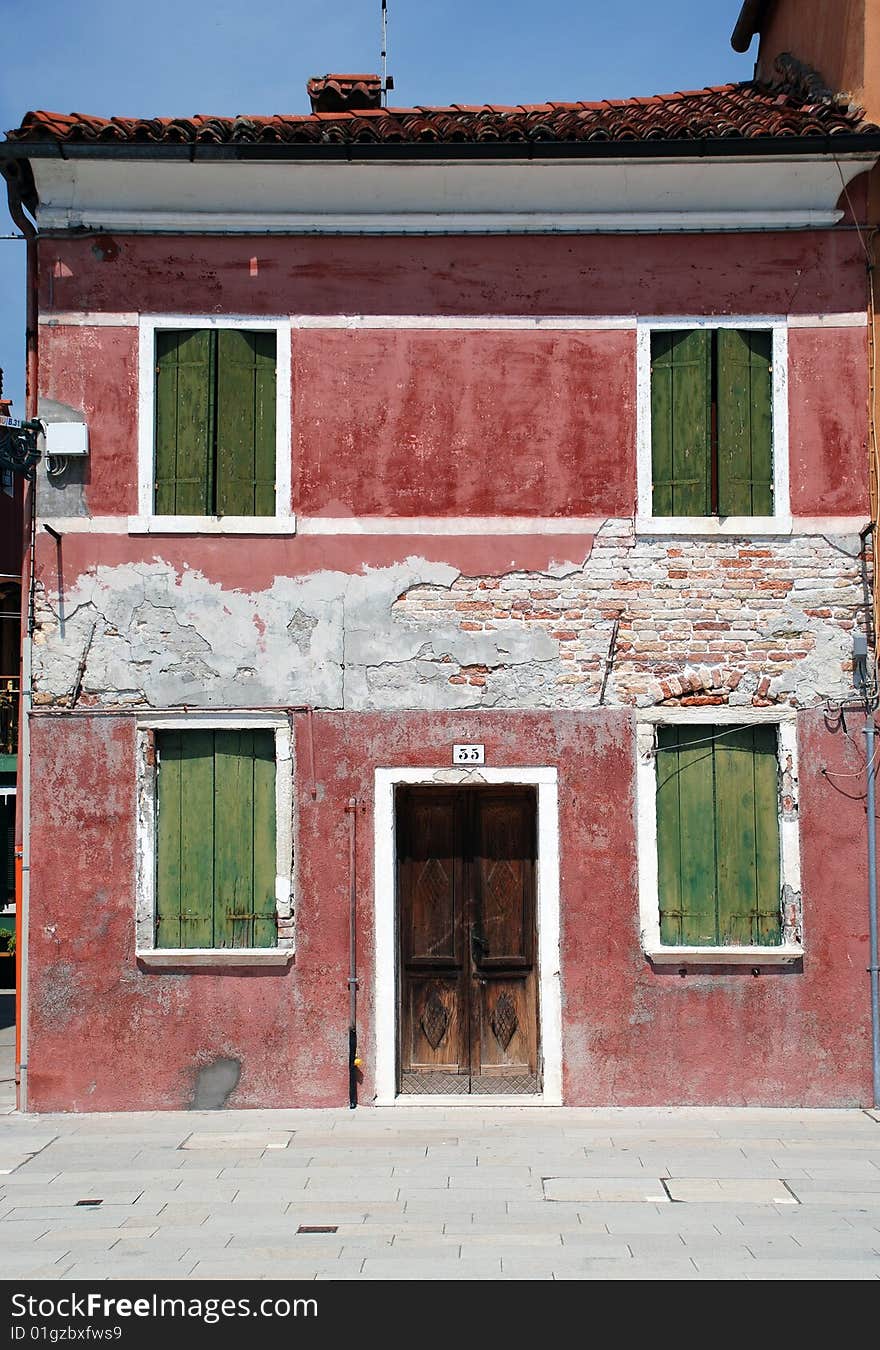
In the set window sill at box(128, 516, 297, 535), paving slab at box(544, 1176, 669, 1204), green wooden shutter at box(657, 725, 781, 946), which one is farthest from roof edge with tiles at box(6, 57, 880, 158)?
paving slab at box(544, 1176, 669, 1204)

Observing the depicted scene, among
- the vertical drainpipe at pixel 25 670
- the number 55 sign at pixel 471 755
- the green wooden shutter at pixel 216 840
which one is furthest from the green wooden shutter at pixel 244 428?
the number 55 sign at pixel 471 755

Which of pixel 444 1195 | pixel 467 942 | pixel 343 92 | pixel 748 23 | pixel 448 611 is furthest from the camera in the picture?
pixel 748 23

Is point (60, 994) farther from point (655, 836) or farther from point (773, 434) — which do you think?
point (773, 434)

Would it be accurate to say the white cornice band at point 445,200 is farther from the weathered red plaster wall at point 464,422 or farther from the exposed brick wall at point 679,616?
the exposed brick wall at point 679,616

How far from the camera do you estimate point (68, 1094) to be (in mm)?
8828

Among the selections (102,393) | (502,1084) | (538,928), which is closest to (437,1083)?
(502,1084)

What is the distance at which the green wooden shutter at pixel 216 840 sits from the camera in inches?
352

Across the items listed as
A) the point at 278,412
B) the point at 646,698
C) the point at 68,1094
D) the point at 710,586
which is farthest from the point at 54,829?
the point at 710,586

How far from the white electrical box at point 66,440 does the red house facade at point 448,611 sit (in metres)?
0.05

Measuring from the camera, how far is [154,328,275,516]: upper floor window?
9.14 metres

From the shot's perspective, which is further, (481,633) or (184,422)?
(184,422)

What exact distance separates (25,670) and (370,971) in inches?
126

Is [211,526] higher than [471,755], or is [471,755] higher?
[211,526]

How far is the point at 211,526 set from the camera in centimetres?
905
